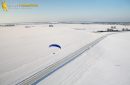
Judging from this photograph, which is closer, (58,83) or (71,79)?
(58,83)

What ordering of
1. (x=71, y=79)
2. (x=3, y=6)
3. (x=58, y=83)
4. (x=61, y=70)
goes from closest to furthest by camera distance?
(x=58, y=83)
(x=71, y=79)
(x=3, y=6)
(x=61, y=70)

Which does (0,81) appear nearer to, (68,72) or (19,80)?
(19,80)

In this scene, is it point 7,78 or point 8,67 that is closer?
point 7,78

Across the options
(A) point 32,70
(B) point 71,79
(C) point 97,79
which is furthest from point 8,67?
(C) point 97,79

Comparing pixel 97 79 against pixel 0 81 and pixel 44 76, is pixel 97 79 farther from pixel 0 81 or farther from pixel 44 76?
pixel 0 81

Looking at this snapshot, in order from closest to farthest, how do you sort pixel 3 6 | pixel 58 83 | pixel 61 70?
pixel 58 83, pixel 3 6, pixel 61 70

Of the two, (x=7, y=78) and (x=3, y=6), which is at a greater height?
(x=3, y=6)

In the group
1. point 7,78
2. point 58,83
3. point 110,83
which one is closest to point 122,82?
point 110,83

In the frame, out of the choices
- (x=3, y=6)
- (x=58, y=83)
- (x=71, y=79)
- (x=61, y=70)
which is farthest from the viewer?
(x=61, y=70)

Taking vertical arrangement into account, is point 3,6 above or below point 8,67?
above
